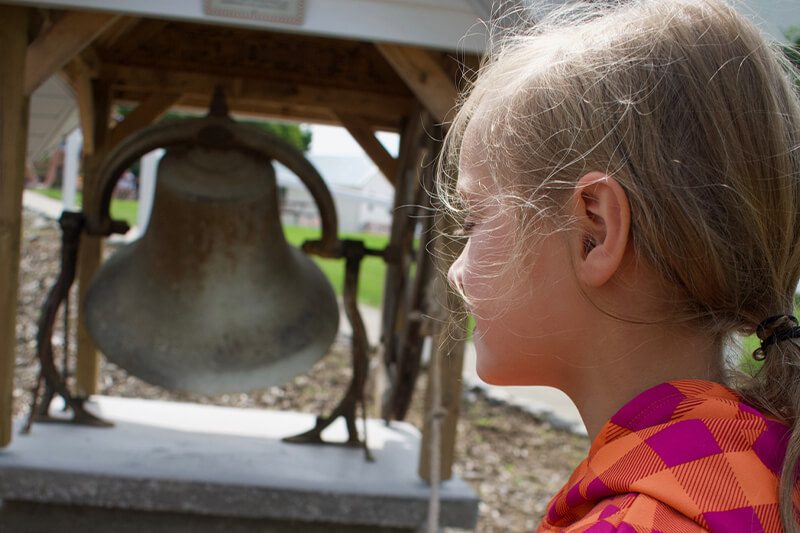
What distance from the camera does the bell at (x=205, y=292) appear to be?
8.68ft

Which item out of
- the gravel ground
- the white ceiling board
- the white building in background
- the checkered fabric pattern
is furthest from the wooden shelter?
the white building in background

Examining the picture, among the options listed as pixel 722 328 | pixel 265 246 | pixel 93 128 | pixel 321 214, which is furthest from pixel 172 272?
pixel 722 328

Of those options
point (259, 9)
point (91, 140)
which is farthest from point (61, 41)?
point (91, 140)

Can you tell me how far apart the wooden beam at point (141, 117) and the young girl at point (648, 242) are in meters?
3.10

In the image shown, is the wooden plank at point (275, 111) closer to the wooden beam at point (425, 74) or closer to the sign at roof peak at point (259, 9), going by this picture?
the wooden beam at point (425, 74)

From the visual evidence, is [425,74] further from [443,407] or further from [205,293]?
[443,407]

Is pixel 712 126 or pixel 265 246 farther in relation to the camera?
pixel 265 246

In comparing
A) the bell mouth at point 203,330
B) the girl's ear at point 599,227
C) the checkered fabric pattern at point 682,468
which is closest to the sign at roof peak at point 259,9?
the bell mouth at point 203,330

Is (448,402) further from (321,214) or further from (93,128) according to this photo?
(93,128)

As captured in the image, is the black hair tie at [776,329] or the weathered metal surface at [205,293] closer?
the black hair tie at [776,329]

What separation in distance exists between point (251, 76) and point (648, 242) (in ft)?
9.88

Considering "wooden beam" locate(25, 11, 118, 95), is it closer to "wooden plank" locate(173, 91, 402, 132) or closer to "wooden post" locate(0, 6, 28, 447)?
"wooden post" locate(0, 6, 28, 447)

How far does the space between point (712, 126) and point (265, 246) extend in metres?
2.18

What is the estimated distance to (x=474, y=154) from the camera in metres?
0.90
